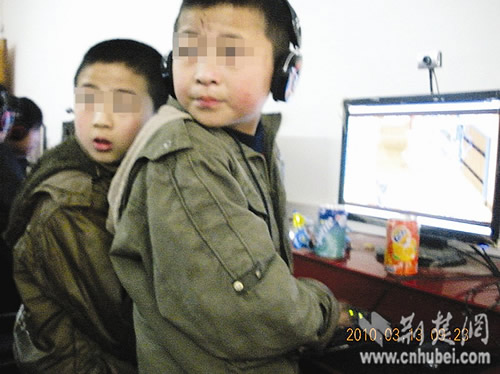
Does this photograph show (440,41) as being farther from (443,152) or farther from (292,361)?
(292,361)

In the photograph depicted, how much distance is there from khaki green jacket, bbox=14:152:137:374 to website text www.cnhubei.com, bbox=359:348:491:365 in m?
0.51

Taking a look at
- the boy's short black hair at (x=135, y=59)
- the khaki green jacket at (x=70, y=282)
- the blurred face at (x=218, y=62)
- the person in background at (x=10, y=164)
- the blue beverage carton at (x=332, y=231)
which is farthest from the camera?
the person in background at (x=10, y=164)

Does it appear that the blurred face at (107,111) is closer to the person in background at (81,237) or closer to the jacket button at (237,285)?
the person in background at (81,237)

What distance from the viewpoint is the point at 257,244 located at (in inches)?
23.6

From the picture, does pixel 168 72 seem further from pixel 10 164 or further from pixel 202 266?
pixel 10 164

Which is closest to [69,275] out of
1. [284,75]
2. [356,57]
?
[284,75]

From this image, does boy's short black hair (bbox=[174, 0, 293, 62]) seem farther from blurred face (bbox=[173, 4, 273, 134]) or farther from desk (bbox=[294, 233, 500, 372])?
desk (bbox=[294, 233, 500, 372])

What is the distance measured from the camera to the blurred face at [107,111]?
0.90 meters

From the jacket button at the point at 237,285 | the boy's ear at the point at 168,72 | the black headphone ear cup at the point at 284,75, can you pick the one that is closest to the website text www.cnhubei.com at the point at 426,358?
the jacket button at the point at 237,285

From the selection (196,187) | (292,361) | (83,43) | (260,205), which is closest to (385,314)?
(292,361)

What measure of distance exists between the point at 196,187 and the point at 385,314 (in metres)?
0.68

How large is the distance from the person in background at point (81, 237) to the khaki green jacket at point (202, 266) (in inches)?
8.3

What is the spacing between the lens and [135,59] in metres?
0.97

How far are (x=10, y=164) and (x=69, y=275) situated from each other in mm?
995
